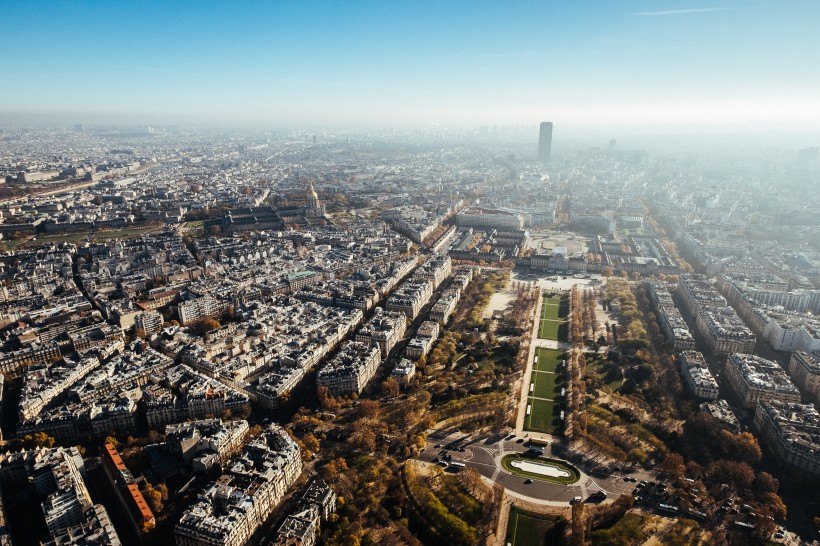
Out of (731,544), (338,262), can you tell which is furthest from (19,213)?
(731,544)

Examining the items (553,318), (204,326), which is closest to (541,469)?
(553,318)

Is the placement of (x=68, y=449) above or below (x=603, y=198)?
below

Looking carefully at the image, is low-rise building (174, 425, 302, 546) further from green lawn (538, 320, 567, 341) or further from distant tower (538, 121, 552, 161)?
distant tower (538, 121, 552, 161)

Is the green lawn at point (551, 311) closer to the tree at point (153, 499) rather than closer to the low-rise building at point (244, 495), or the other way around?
the low-rise building at point (244, 495)

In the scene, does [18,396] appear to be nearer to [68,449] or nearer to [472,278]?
[68,449]

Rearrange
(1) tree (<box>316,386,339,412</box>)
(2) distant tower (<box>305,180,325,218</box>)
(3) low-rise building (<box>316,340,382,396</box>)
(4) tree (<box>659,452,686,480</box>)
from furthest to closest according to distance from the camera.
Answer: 1. (2) distant tower (<box>305,180,325,218</box>)
2. (3) low-rise building (<box>316,340,382,396</box>)
3. (1) tree (<box>316,386,339,412</box>)
4. (4) tree (<box>659,452,686,480</box>)

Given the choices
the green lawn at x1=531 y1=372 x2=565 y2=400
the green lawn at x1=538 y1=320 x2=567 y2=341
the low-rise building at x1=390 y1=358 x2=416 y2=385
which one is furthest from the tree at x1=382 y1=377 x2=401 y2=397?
the green lawn at x1=538 y1=320 x2=567 y2=341
